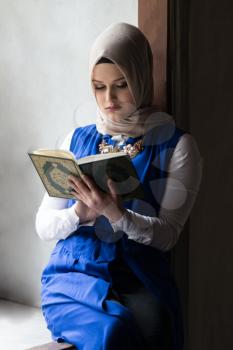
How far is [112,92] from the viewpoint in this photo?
5.53 feet

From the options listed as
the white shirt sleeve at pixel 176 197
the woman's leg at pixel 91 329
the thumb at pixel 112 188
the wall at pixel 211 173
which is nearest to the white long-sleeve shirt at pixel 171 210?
the white shirt sleeve at pixel 176 197

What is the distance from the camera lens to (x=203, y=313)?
221 cm

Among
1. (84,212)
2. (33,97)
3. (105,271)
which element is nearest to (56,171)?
(84,212)

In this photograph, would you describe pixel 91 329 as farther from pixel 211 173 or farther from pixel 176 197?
pixel 211 173

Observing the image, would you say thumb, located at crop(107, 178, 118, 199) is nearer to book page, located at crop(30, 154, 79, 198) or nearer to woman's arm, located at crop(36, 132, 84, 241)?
book page, located at crop(30, 154, 79, 198)

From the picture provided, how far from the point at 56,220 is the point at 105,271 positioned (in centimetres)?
20

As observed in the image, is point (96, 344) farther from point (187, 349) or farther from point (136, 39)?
point (136, 39)

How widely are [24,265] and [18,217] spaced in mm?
171

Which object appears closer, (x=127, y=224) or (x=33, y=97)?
(x=127, y=224)

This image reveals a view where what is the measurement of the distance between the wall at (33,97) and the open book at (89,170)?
56 cm

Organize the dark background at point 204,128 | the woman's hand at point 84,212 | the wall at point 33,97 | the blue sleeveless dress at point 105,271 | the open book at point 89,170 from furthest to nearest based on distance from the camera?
the wall at point 33,97 < the dark background at point 204,128 < the woman's hand at point 84,212 < the blue sleeveless dress at point 105,271 < the open book at point 89,170

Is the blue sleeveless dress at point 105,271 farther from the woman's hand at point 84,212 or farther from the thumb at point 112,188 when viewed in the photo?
the thumb at point 112,188

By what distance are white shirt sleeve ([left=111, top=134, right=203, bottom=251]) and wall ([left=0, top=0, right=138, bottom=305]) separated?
0.45 meters

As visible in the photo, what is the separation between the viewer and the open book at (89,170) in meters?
1.41
